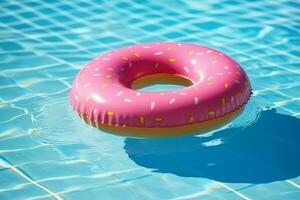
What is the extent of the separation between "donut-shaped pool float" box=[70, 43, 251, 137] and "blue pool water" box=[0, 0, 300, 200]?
247 mm

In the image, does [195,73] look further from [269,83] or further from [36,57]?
[36,57]

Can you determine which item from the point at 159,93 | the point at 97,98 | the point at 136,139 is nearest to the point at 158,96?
the point at 159,93

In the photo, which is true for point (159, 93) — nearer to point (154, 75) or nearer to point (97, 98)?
point (97, 98)

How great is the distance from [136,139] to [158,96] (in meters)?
0.48

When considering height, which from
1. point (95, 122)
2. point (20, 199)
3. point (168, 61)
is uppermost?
point (168, 61)

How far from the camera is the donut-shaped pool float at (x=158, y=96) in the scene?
138 inches

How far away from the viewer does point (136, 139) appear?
156 inches

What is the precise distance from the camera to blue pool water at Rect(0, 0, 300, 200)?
353cm

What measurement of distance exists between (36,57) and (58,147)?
1.56m

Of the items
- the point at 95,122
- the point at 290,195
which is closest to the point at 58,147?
the point at 95,122

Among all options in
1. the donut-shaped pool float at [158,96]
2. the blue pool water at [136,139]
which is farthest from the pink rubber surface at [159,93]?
the blue pool water at [136,139]

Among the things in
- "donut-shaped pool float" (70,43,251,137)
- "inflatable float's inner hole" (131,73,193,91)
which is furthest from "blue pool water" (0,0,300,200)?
"inflatable float's inner hole" (131,73,193,91)

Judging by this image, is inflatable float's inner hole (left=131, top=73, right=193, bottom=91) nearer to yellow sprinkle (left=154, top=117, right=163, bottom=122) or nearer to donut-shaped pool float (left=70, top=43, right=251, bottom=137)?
donut-shaped pool float (left=70, top=43, right=251, bottom=137)

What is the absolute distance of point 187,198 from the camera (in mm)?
3400
